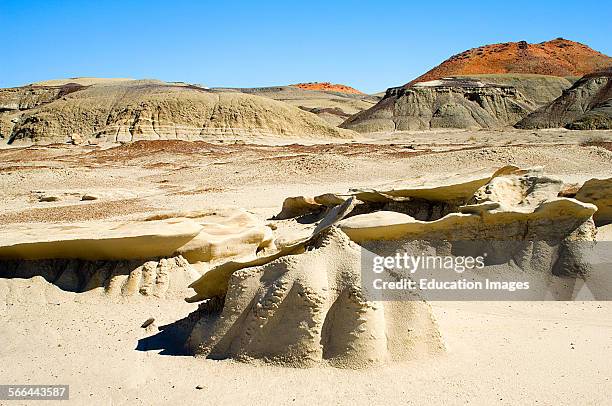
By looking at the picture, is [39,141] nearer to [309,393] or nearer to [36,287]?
[36,287]

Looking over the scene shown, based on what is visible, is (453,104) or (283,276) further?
(453,104)

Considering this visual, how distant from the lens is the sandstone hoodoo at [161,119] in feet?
117

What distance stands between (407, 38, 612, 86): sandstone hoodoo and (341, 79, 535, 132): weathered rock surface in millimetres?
25228

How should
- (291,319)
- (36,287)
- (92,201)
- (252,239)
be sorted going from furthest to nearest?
(92,201) < (252,239) < (36,287) < (291,319)

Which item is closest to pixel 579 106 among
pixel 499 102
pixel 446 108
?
pixel 446 108

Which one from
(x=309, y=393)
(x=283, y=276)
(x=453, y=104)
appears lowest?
(x=309, y=393)

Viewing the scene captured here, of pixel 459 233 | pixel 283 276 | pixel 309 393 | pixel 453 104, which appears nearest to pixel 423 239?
pixel 459 233

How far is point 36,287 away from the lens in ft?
17.6

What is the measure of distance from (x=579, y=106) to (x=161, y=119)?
3026cm

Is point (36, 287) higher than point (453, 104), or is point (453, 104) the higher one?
point (453, 104)

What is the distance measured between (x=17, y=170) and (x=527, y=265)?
17618 millimetres

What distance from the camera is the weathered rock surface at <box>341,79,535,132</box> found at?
175 feet

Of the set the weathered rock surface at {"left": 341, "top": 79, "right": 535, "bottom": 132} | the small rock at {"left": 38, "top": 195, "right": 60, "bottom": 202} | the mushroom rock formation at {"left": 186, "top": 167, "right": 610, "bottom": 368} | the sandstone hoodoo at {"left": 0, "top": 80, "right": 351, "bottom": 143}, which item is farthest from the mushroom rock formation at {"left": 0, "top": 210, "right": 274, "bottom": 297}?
the weathered rock surface at {"left": 341, "top": 79, "right": 535, "bottom": 132}

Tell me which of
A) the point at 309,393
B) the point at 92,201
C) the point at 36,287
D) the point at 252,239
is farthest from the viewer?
the point at 92,201
